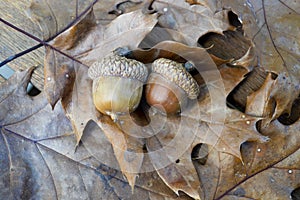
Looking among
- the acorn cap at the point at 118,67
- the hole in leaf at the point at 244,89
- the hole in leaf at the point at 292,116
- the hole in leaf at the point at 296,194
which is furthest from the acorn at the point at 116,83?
the hole in leaf at the point at 296,194

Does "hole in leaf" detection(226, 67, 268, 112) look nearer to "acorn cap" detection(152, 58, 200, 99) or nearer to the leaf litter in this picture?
the leaf litter

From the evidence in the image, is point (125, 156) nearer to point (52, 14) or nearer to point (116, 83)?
point (116, 83)

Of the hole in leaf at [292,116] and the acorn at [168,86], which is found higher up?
the acorn at [168,86]

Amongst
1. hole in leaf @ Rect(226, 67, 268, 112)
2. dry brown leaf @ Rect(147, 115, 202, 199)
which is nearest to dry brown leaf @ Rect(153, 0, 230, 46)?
hole in leaf @ Rect(226, 67, 268, 112)

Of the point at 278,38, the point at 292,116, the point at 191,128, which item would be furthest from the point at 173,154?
the point at 278,38

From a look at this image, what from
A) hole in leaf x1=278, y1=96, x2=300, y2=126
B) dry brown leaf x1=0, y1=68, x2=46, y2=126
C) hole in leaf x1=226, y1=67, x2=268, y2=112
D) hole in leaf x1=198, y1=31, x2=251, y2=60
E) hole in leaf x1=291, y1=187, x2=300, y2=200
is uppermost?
hole in leaf x1=198, y1=31, x2=251, y2=60

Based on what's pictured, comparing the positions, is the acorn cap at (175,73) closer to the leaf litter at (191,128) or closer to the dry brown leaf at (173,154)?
the leaf litter at (191,128)
